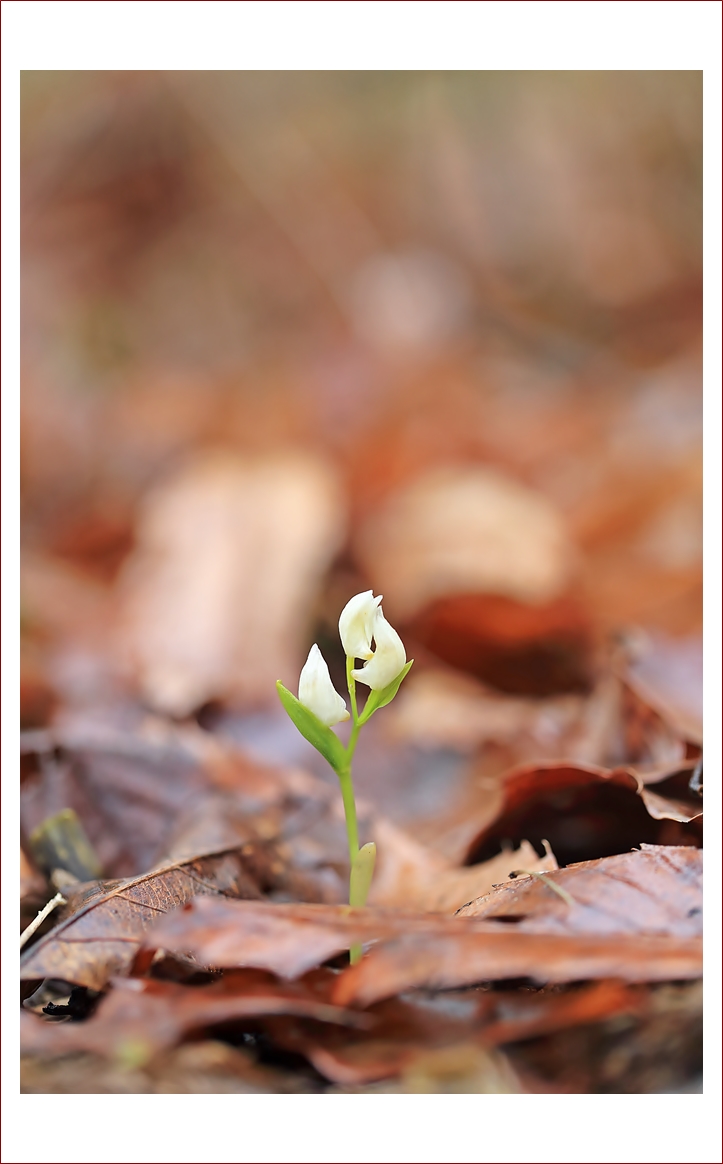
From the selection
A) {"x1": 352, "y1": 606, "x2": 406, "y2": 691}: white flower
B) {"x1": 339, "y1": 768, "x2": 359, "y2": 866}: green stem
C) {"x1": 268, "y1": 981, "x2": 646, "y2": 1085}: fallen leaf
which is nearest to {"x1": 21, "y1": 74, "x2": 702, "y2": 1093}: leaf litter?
{"x1": 268, "y1": 981, "x2": 646, "y2": 1085}: fallen leaf

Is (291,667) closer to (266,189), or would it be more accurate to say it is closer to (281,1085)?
(281,1085)

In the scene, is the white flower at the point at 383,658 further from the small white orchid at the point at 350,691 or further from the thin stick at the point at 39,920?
A: the thin stick at the point at 39,920

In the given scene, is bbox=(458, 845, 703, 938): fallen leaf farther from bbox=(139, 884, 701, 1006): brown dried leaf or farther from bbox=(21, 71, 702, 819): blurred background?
bbox=(21, 71, 702, 819): blurred background

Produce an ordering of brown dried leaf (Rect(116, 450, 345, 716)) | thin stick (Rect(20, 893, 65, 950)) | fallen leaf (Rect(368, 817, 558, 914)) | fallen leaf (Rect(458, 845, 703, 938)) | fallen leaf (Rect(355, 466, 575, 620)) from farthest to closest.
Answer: fallen leaf (Rect(355, 466, 575, 620)) < brown dried leaf (Rect(116, 450, 345, 716)) < fallen leaf (Rect(368, 817, 558, 914)) < thin stick (Rect(20, 893, 65, 950)) < fallen leaf (Rect(458, 845, 703, 938))

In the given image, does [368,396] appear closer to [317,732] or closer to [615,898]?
[317,732]

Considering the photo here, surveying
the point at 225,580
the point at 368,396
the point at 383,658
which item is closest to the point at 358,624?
the point at 383,658
